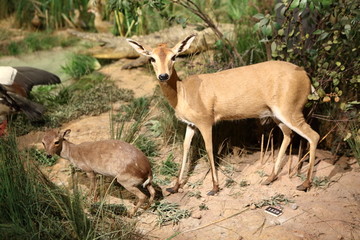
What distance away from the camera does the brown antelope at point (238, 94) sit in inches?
187

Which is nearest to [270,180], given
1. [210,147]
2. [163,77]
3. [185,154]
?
[210,147]

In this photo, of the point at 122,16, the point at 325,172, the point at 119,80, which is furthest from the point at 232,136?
the point at 122,16

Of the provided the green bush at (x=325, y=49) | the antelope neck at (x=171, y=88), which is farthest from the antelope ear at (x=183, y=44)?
the green bush at (x=325, y=49)

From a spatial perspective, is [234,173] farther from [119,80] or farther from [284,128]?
[119,80]

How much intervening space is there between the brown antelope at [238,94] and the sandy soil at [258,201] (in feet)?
0.70

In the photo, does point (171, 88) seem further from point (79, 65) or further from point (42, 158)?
point (79, 65)

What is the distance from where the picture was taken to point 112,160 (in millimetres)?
4605

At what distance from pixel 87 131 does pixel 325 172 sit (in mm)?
3245

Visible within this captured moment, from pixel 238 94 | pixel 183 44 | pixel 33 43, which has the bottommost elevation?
pixel 33 43

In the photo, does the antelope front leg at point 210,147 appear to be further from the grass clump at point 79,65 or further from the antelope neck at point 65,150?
the grass clump at point 79,65

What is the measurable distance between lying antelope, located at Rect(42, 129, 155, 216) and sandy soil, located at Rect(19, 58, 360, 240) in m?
0.27

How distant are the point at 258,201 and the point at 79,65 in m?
4.86

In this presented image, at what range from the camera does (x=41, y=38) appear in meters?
9.88

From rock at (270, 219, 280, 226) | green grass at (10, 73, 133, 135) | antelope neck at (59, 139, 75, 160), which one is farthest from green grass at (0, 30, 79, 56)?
rock at (270, 219, 280, 226)
